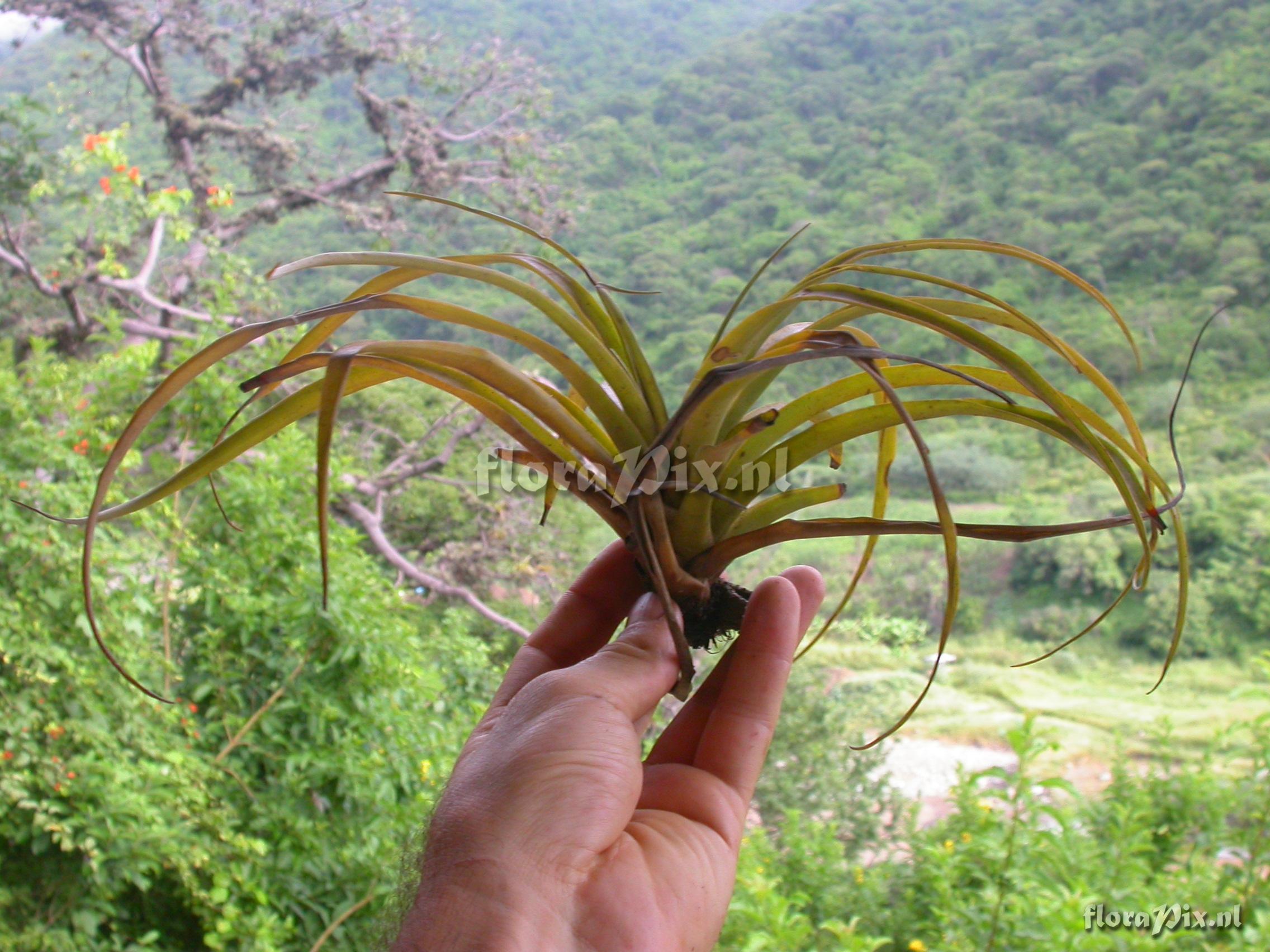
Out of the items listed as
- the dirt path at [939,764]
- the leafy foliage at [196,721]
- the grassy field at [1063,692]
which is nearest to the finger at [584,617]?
the leafy foliage at [196,721]

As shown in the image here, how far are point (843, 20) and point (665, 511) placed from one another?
7.83 meters

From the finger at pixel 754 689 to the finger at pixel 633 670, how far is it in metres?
0.06

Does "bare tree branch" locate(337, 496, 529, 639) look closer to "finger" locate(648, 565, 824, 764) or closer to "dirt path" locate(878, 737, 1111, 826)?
"dirt path" locate(878, 737, 1111, 826)

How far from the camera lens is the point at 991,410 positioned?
22.9 inches

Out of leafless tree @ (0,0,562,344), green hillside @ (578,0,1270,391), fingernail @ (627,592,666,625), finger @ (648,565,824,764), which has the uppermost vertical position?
green hillside @ (578,0,1270,391)

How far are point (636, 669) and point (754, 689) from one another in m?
0.12

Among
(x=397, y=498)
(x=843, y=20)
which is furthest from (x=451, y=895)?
(x=843, y=20)

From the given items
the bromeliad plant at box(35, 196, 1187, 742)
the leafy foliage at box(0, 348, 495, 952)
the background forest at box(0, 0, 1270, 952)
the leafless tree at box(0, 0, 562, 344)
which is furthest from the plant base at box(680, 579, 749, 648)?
the leafless tree at box(0, 0, 562, 344)

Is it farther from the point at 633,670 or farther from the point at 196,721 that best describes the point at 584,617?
the point at 196,721

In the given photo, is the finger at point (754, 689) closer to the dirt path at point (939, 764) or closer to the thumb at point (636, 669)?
the thumb at point (636, 669)

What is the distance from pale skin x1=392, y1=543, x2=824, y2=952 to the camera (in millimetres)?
515

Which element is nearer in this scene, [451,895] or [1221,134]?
[451,895]

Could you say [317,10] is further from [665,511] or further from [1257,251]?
[1257,251]

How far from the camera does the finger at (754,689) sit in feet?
2.22
